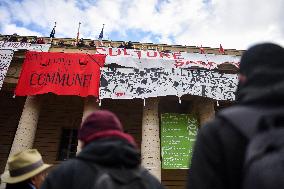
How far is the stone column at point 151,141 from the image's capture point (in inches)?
468

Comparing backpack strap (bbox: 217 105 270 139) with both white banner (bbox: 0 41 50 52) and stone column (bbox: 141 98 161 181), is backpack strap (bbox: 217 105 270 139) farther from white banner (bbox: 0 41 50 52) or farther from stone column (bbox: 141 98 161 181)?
white banner (bbox: 0 41 50 52)

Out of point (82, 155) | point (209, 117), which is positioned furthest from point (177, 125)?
point (82, 155)

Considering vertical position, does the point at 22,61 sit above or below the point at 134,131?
above

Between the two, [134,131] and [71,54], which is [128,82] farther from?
[134,131]

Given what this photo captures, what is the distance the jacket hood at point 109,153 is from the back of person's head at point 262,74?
0.96m

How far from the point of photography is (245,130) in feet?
5.11

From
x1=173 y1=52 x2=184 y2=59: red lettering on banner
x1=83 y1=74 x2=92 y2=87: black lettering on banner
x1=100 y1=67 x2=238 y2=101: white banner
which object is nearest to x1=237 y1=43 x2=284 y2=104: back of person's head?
x1=100 y1=67 x2=238 y2=101: white banner

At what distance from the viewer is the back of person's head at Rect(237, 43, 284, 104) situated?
63.9 inches

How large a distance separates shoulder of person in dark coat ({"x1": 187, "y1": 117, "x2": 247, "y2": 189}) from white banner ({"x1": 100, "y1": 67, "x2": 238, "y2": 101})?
10.9m

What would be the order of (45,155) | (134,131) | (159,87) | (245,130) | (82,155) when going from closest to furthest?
(245,130) < (82,155) < (159,87) < (45,155) < (134,131)

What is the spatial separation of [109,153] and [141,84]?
10470 mm

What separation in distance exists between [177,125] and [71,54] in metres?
5.53

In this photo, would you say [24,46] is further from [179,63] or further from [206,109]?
[206,109]

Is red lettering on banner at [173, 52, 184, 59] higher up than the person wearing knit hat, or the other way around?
red lettering on banner at [173, 52, 184, 59]
